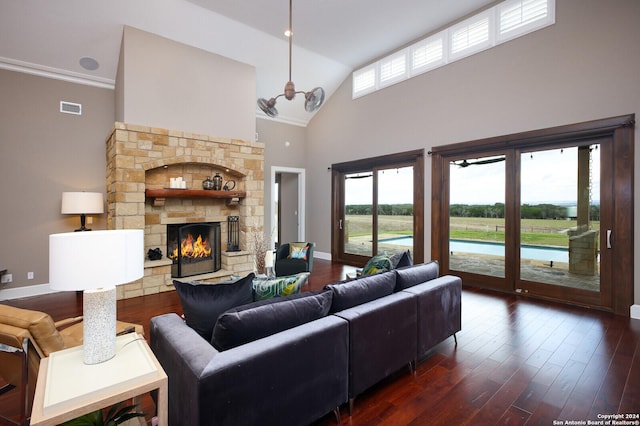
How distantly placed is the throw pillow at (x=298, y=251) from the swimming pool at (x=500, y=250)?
7.43 feet

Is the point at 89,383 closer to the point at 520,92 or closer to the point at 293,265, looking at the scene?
the point at 293,265

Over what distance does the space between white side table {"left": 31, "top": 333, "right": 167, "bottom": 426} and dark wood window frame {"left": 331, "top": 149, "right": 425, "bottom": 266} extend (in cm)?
508

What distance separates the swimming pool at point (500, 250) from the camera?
4.34m

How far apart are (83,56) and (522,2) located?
670cm

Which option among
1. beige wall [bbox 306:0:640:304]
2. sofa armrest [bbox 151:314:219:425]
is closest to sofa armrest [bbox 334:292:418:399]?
sofa armrest [bbox 151:314:219:425]

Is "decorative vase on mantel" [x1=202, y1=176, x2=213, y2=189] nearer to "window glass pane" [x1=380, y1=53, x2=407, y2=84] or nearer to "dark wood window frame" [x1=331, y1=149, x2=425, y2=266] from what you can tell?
"dark wood window frame" [x1=331, y1=149, x2=425, y2=266]

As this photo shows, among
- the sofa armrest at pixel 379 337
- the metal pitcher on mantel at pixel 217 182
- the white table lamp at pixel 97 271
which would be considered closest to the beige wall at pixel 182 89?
the metal pitcher on mantel at pixel 217 182

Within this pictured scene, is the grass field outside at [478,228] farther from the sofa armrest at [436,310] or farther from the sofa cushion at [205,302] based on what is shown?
the sofa cushion at [205,302]

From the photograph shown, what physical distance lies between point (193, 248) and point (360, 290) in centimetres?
409

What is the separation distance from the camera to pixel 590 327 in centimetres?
338

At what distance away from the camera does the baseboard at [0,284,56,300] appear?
177 inches

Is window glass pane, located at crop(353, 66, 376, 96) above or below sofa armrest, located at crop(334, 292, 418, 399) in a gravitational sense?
above

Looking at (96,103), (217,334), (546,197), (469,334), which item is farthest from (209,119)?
(546,197)

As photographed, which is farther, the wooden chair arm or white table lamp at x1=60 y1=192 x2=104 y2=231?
white table lamp at x1=60 y1=192 x2=104 y2=231
